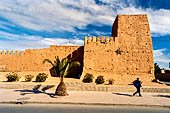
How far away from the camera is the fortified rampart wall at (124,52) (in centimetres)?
1579

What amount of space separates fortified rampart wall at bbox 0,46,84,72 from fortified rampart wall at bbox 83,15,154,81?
3.06 metres

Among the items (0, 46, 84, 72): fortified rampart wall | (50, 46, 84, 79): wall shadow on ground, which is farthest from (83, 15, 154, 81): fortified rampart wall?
(0, 46, 84, 72): fortified rampart wall

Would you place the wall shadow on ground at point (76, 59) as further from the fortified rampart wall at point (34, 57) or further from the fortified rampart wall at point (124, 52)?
the fortified rampart wall at point (124, 52)

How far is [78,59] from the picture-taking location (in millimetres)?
18938

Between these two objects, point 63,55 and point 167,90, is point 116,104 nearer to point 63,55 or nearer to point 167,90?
point 167,90

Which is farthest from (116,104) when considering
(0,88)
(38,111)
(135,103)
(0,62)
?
(0,62)

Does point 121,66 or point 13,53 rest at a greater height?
point 13,53

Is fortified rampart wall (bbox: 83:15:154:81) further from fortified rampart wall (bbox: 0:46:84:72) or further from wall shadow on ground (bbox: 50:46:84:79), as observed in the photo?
fortified rampart wall (bbox: 0:46:84:72)

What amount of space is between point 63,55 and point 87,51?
4664 millimetres

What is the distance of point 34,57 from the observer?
1991 cm

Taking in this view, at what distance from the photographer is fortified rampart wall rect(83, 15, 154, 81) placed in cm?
1579

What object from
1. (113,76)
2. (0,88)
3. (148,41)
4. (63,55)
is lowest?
(0,88)

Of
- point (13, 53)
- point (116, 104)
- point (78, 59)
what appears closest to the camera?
point (116, 104)

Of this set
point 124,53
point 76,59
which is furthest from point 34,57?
point 124,53
